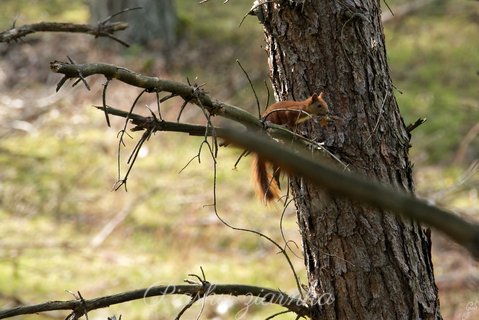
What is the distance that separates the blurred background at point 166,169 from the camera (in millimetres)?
5285

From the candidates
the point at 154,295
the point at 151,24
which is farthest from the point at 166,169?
the point at 154,295

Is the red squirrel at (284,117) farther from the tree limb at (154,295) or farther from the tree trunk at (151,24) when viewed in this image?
the tree trunk at (151,24)

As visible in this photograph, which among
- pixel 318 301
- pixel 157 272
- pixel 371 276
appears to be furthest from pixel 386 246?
pixel 157 272

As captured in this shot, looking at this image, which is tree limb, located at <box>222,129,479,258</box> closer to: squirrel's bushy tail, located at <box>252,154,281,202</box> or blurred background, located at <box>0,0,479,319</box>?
squirrel's bushy tail, located at <box>252,154,281,202</box>

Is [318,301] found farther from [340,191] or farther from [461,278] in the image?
[461,278]

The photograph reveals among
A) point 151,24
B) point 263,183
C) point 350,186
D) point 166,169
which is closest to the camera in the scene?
point 350,186

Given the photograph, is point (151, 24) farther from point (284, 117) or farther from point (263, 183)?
point (284, 117)

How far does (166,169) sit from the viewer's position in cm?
679

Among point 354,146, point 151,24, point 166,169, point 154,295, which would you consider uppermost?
point 151,24

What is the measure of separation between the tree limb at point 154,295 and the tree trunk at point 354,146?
0.39 feet

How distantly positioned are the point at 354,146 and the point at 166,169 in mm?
4747

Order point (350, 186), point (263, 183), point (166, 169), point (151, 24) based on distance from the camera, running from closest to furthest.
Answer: point (350, 186), point (263, 183), point (166, 169), point (151, 24)

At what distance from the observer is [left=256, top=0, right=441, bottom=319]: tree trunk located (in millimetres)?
2115

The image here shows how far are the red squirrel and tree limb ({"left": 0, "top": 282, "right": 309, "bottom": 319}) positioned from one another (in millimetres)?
284
